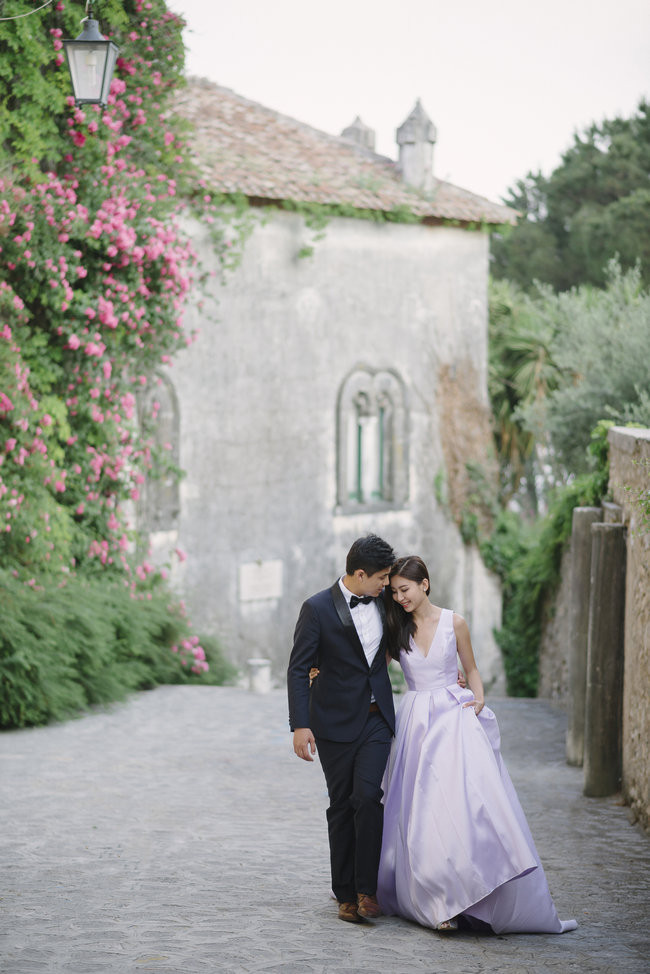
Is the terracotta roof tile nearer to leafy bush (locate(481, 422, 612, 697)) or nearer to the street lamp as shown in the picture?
leafy bush (locate(481, 422, 612, 697))

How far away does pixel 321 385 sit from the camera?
697 inches

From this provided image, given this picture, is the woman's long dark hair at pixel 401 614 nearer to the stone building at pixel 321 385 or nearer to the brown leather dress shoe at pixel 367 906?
the brown leather dress shoe at pixel 367 906

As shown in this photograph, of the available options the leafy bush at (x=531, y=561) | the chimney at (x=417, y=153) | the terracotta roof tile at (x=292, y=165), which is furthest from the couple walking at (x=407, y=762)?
the chimney at (x=417, y=153)

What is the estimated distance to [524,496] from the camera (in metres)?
27.2

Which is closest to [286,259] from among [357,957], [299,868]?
[299,868]

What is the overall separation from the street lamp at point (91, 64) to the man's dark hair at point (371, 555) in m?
5.84

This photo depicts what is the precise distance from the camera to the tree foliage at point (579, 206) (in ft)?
115

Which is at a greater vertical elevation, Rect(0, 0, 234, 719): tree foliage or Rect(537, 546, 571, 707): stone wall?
Rect(0, 0, 234, 719): tree foliage

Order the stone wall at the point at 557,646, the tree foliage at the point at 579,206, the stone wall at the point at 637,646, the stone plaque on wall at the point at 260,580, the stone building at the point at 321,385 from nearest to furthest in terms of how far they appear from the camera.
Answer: the stone wall at the point at 637,646, the stone wall at the point at 557,646, the stone building at the point at 321,385, the stone plaque on wall at the point at 260,580, the tree foliage at the point at 579,206

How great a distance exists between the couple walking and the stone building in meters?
10.1

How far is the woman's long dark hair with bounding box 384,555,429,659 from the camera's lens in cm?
500

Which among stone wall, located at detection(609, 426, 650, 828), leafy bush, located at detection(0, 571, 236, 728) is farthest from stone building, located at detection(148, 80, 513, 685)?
stone wall, located at detection(609, 426, 650, 828)

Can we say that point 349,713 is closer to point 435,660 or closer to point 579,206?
point 435,660

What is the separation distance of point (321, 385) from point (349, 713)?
42.5 ft
